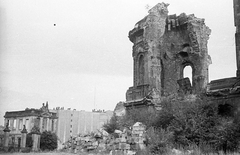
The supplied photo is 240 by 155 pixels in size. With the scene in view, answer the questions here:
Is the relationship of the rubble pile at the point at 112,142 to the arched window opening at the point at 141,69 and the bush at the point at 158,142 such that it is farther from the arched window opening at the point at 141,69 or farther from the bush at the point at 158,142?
the arched window opening at the point at 141,69

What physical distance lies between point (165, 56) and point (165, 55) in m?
0.07

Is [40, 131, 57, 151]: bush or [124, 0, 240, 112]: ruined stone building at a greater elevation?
[124, 0, 240, 112]: ruined stone building

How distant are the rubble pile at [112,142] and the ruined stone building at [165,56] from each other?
5.57 metres

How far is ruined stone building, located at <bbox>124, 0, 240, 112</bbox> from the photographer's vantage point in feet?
66.7

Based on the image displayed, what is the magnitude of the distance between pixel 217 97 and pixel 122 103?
24.0 feet

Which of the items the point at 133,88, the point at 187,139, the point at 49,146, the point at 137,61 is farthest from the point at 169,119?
the point at 49,146

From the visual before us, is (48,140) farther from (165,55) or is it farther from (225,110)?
(225,110)

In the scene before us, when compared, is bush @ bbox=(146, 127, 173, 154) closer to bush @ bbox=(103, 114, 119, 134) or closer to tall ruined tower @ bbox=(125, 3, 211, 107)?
bush @ bbox=(103, 114, 119, 134)

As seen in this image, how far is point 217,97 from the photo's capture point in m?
16.8

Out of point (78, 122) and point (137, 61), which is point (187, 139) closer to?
point (137, 61)

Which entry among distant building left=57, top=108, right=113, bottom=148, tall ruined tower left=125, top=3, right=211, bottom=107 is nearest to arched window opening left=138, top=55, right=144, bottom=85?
tall ruined tower left=125, top=3, right=211, bottom=107

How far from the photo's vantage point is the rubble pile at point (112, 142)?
503 inches

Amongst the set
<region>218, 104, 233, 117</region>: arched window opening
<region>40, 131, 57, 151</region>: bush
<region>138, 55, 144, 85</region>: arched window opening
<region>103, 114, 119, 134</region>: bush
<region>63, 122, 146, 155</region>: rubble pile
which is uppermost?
<region>138, 55, 144, 85</region>: arched window opening

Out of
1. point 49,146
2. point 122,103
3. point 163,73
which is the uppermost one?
point 163,73
